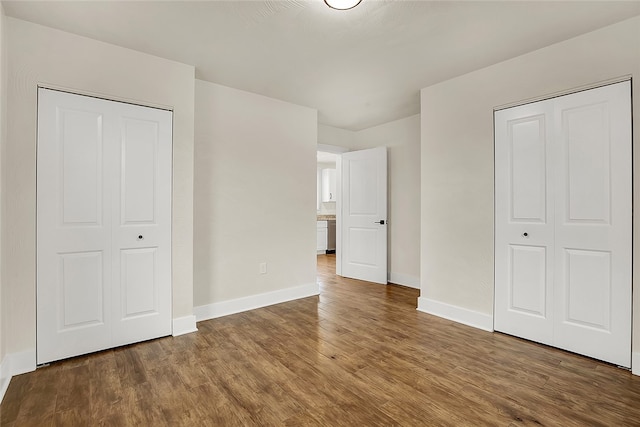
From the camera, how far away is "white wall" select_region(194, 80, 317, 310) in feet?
10.9

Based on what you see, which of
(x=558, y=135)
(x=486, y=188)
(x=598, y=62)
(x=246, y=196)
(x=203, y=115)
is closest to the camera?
(x=598, y=62)

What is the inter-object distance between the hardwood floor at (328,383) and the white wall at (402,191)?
170 centimetres

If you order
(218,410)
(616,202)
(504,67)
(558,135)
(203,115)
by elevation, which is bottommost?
(218,410)

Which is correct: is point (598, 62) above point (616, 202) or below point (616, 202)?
above

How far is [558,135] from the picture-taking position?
2.58 metres

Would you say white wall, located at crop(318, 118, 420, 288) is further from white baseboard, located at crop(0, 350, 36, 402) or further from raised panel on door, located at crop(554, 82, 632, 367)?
white baseboard, located at crop(0, 350, 36, 402)

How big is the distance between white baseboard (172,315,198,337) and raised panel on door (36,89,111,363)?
0.52 meters

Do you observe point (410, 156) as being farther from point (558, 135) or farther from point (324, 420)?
point (324, 420)

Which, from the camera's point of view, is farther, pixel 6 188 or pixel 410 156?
pixel 410 156

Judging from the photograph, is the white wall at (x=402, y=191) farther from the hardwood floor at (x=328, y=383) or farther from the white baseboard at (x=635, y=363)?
the white baseboard at (x=635, y=363)

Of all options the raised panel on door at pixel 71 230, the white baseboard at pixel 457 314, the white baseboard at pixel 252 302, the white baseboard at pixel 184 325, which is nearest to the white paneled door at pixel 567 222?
the white baseboard at pixel 457 314

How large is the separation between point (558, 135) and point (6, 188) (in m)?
4.36

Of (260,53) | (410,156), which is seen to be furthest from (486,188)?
(260,53)

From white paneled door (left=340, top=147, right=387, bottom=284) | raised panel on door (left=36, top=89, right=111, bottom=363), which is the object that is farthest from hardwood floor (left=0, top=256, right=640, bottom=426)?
white paneled door (left=340, top=147, right=387, bottom=284)
